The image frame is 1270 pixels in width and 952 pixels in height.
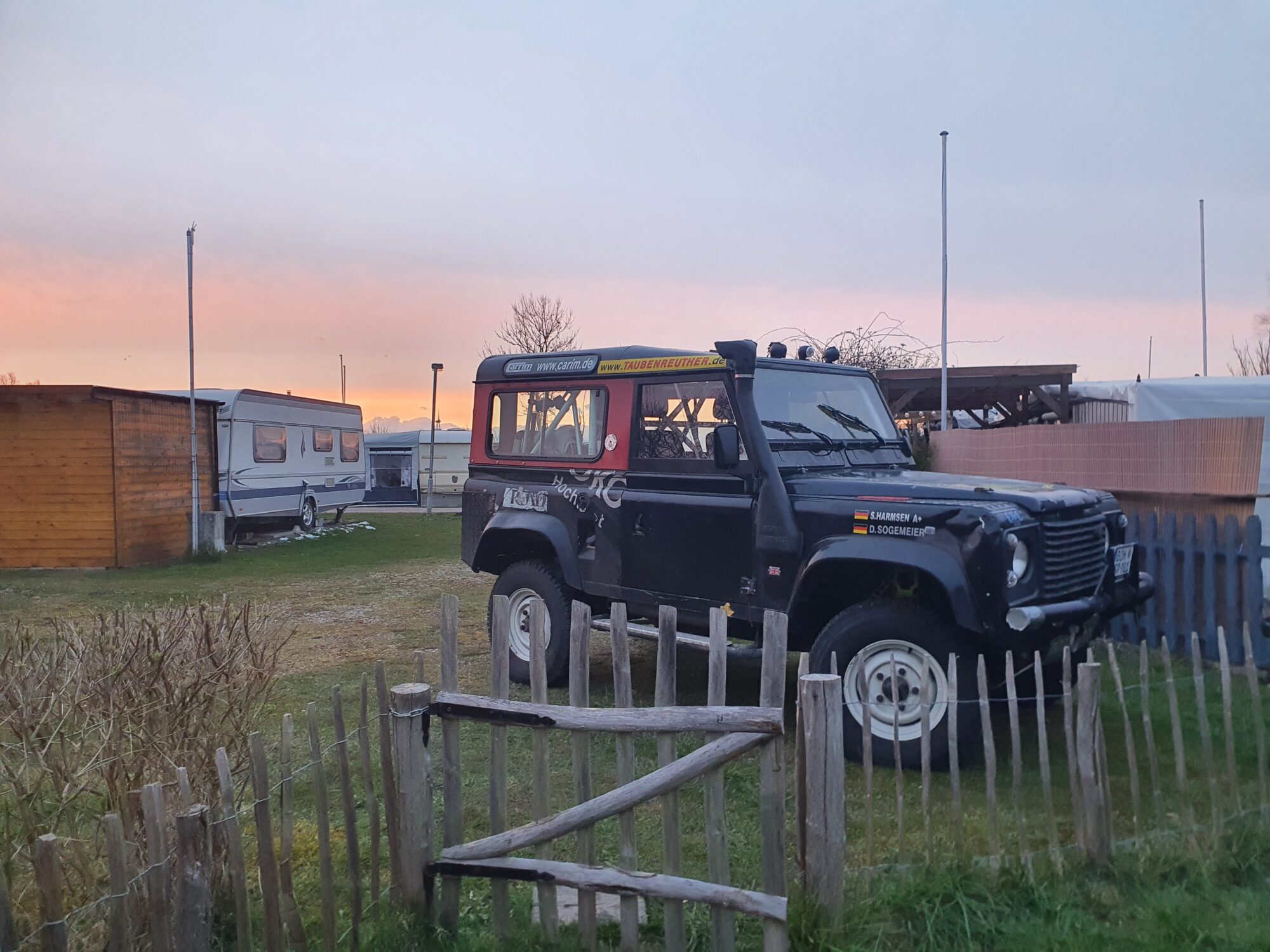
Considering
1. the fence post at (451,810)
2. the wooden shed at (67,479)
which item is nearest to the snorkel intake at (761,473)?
the fence post at (451,810)

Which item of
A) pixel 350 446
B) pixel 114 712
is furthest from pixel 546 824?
pixel 350 446

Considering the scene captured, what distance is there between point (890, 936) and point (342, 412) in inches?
Result: 886

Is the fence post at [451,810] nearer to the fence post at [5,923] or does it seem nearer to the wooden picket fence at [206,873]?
the wooden picket fence at [206,873]

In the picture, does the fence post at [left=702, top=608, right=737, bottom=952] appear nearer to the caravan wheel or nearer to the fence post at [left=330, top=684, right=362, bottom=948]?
the fence post at [left=330, top=684, right=362, bottom=948]

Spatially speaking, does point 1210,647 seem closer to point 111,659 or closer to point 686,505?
point 686,505

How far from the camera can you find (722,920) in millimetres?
3146

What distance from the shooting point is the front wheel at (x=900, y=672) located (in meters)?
5.11

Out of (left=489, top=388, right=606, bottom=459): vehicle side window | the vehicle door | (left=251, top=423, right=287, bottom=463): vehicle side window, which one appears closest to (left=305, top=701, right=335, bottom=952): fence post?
the vehicle door

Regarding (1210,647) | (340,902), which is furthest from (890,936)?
(1210,647)

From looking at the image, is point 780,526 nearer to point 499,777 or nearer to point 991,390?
point 499,777

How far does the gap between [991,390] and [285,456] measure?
14350mm

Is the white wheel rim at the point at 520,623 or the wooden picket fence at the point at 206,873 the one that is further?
the white wheel rim at the point at 520,623

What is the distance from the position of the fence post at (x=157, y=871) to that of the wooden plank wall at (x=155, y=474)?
14919 mm

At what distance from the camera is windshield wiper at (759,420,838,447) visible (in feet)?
20.1
